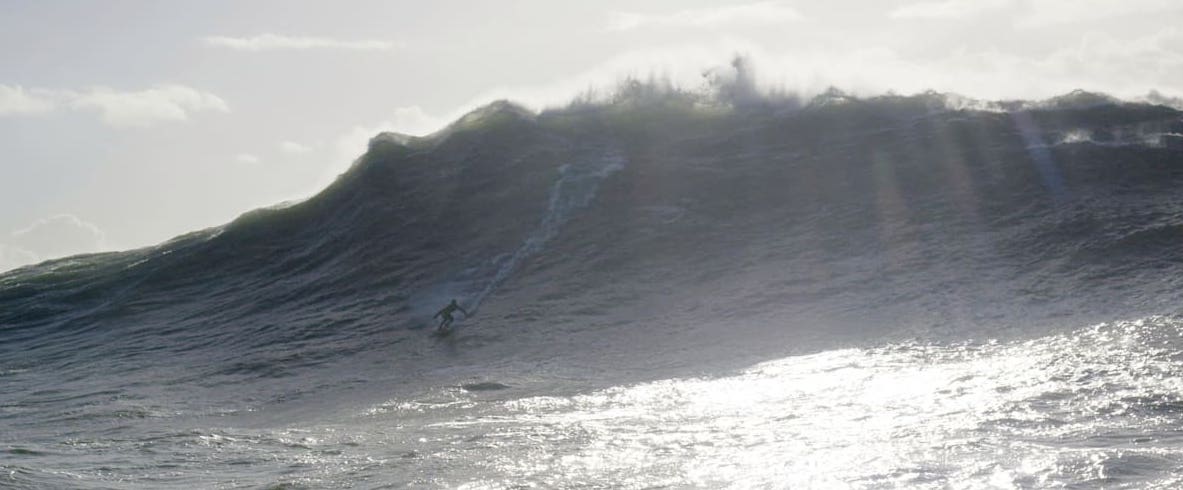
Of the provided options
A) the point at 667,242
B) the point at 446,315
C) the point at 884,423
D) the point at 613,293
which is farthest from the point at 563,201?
the point at 884,423

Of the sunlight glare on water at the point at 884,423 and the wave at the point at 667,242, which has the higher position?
the wave at the point at 667,242

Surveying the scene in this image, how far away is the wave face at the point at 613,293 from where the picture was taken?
8.38 m

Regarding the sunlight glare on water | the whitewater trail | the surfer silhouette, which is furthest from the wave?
the sunlight glare on water

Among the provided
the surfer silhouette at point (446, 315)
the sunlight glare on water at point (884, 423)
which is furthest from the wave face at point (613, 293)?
the surfer silhouette at point (446, 315)

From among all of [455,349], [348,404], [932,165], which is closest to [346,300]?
[455,349]

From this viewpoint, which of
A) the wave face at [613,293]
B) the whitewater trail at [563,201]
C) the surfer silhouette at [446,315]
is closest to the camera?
the wave face at [613,293]

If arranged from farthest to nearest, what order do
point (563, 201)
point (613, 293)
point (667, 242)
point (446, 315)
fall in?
point (563, 201)
point (667, 242)
point (613, 293)
point (446, 315)

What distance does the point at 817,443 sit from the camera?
7.61m

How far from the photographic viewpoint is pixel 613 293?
14711 millimetres

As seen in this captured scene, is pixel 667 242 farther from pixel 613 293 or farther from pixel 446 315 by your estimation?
pixel 446 315

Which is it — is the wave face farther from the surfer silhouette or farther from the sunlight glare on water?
the surfer silhouette

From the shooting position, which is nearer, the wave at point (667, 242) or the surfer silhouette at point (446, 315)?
the wave at point (667, 242)

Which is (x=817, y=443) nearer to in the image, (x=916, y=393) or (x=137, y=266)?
(x=916, y=393)

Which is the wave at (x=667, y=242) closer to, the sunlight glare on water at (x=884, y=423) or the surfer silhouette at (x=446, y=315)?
the surfer silhouette at (x=446, y=315)
